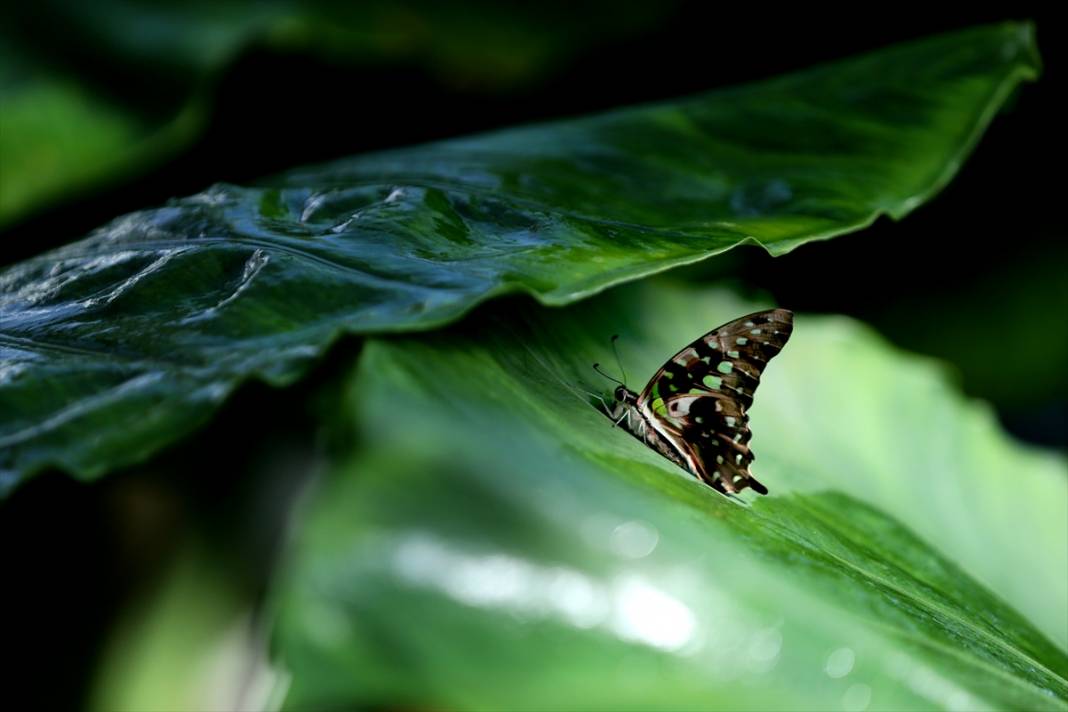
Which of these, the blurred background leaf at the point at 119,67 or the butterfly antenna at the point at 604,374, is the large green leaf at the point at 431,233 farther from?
the blurred background leaf at the point at 119,67

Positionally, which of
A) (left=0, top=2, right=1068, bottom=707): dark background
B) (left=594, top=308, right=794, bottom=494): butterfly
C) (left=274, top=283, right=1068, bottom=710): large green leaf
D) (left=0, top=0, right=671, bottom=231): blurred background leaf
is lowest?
(left=274, top=283, right=1068, bottom=710): large green leaf

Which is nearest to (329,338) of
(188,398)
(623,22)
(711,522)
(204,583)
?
(188,398)

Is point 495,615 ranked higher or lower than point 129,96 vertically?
lower

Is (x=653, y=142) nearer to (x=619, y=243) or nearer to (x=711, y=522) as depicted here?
A: (x=619, y=243)

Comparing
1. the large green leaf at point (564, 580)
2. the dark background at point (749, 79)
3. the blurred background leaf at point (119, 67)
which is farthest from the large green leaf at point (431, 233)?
the dark background at point (749, 79)

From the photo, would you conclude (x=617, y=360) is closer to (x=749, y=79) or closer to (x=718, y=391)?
(x=718, y=391)

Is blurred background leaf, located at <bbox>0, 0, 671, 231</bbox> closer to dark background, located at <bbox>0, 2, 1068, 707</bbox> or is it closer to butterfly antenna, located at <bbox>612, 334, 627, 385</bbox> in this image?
dark background, located at <bbox>0, 2, 1068, 707</bbox>

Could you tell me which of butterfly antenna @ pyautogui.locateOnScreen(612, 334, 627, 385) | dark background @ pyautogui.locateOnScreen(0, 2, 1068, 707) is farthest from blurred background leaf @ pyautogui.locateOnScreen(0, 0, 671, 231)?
butterfly antenna @ pyautogui.locateOnScreen(612, 334, 627, 385)

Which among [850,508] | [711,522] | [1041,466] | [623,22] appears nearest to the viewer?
[711,522]
